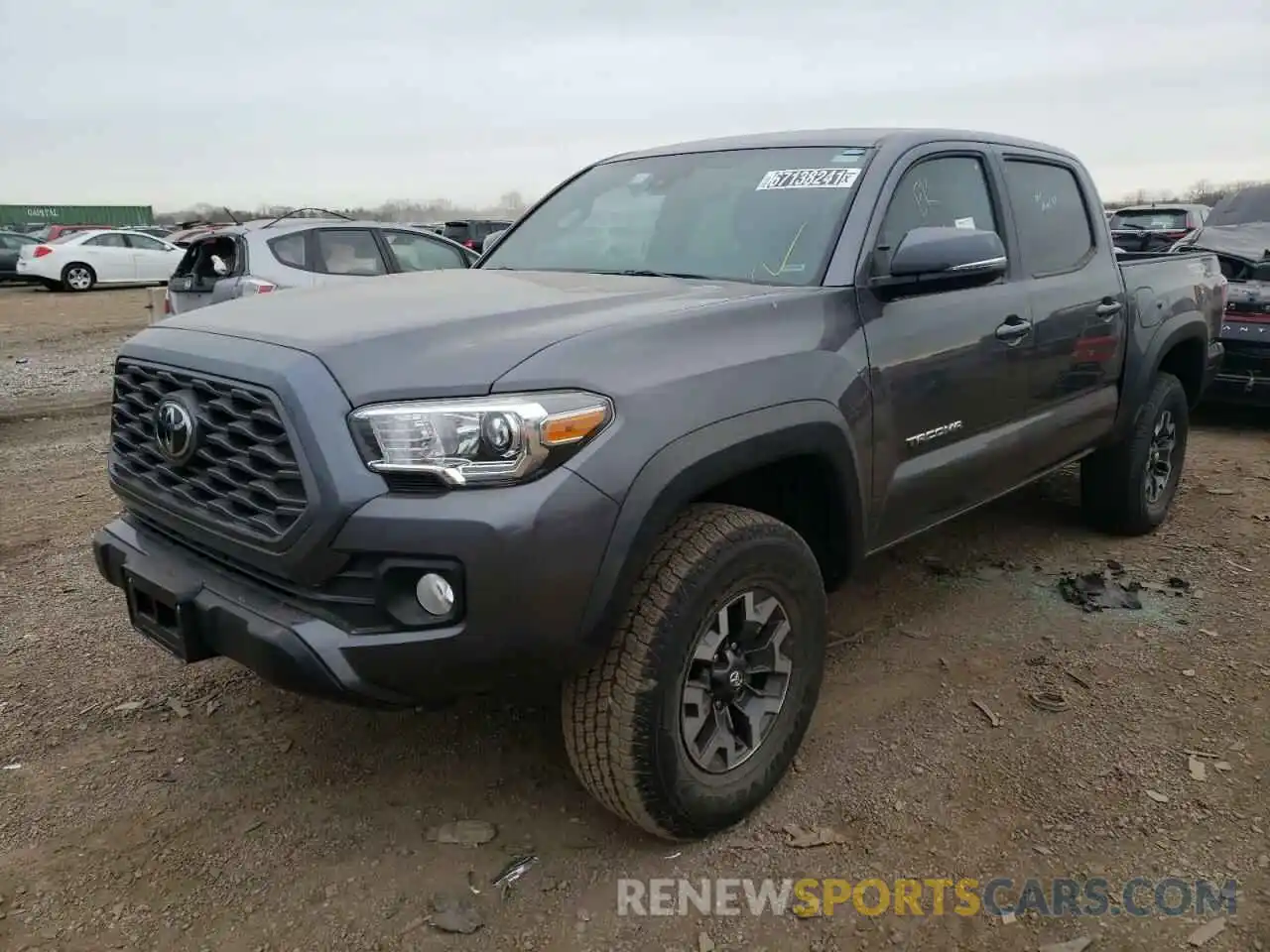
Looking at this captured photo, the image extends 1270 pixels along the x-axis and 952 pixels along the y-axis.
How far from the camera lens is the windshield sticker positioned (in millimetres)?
3172

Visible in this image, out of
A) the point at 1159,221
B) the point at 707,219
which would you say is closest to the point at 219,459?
the point at 707,219

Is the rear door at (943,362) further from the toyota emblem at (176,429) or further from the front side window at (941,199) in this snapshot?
the toyota emblem at (176,429)

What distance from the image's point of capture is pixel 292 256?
8141 millimetres

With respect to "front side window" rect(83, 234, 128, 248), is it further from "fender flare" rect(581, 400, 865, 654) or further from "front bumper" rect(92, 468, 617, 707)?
"fender flare" rect(581, 400, 865, 654)

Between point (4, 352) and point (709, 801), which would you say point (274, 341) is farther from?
point (4, 352)

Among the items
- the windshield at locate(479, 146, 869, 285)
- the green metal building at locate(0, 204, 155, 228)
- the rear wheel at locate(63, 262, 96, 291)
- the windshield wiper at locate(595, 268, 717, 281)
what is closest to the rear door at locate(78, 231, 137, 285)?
the rear wheel at locate(63, 262, 96, 291)

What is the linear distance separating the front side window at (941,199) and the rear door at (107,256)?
23361 mm

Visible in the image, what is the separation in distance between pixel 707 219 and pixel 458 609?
1.82 m

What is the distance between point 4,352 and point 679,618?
1297cm

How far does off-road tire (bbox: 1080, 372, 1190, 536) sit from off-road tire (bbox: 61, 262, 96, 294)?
23321 mm

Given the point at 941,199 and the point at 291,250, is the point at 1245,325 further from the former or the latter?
the point at 291,250

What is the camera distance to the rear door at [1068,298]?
3797 mm

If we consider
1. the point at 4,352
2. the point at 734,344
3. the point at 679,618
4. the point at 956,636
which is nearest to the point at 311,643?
the point at 679,618

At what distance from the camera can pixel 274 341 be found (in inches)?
91.6
